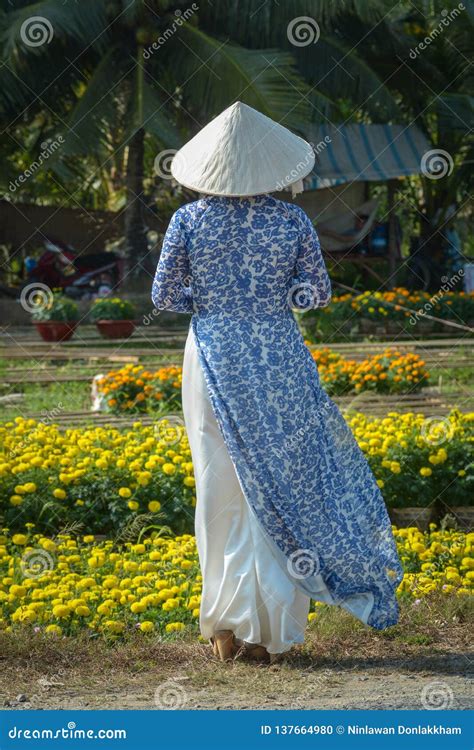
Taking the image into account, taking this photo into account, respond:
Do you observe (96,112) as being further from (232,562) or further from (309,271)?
(232,562)

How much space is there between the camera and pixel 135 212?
1527 centimetres

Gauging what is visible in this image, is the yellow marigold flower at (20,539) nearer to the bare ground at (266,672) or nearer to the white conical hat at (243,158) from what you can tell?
the bare ground at (266,672)

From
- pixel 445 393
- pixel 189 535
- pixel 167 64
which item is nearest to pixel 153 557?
pixel 189 535

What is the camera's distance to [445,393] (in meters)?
8.73

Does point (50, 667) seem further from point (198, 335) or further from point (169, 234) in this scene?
point (169, 234)

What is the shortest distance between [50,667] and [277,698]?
852 mm

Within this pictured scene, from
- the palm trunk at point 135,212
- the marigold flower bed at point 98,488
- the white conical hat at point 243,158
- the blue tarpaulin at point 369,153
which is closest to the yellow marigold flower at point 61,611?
the marigold flower bed at point 98,488

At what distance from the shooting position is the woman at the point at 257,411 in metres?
3.92

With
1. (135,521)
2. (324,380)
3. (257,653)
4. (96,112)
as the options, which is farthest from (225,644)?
(96,112)

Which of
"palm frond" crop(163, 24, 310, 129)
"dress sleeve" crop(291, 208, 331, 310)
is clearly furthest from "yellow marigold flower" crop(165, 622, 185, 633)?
"palm frond" crop(163, 24, 310, 129)

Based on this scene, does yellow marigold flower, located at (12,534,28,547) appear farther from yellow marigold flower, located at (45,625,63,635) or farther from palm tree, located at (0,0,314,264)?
palm tree, located at (0,0,314,264)

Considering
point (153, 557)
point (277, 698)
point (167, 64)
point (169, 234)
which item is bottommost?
point (277, 698)

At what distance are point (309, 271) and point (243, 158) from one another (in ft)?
1.44

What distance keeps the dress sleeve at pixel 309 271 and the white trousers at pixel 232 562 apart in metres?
0.42
